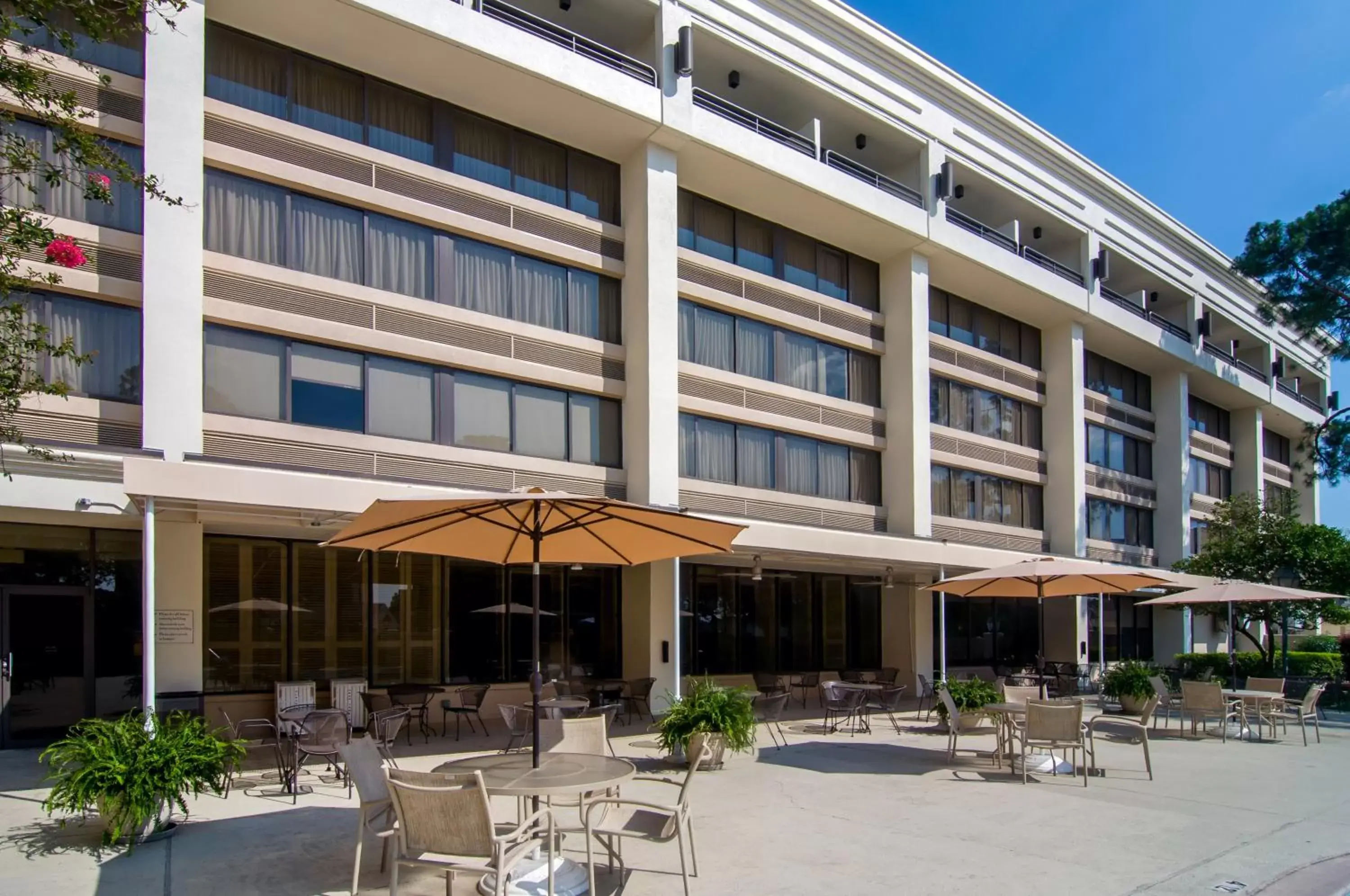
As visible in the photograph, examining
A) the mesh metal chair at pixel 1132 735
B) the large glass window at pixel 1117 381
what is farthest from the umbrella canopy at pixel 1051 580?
the large glass window at pixel 1117 381

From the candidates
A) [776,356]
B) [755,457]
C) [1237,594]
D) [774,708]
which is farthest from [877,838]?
[776,356]

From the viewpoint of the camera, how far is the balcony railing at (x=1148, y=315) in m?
29.9

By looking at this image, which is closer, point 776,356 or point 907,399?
point 776,356

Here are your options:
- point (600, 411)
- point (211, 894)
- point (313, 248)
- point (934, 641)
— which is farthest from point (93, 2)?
point (934, 641)

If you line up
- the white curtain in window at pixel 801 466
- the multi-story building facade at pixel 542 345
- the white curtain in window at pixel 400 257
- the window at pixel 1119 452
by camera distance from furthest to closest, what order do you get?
the window at pixel 1119 452
the white curtain in window at pixel 801 466
the white curtain in window at pixel 400 257
the multi-story building facade at pixel 542 345

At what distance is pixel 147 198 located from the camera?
12.8 meters

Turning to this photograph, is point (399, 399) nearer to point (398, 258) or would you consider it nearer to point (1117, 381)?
point (398, 258)

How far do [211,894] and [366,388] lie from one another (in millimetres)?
9031

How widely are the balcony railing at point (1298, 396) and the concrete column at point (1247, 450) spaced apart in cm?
222

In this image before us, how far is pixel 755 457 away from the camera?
19891 mm

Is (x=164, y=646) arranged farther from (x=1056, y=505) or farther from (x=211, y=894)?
(x=1056, y=505)

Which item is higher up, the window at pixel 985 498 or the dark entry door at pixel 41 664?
the window at pixel 985 498

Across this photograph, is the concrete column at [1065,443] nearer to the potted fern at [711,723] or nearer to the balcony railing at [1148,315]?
the balcony railing at [1148,315]

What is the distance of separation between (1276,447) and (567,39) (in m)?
38.5
